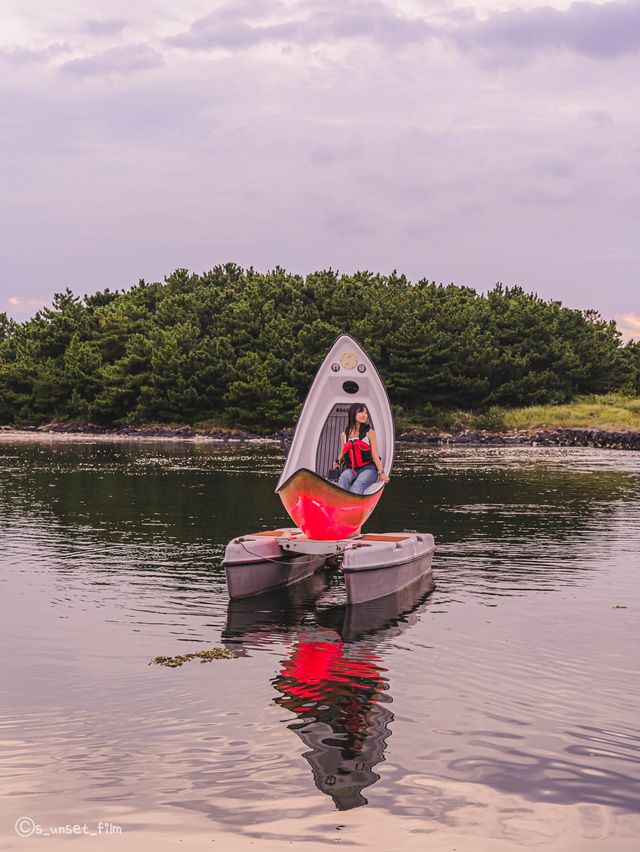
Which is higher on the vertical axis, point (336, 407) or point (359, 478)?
point (336, 407)

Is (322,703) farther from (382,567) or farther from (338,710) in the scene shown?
(382,567)

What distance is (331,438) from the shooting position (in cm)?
2291

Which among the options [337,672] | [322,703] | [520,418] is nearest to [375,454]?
[337,672]

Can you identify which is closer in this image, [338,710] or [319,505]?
[338,710]

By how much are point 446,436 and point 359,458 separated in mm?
67137

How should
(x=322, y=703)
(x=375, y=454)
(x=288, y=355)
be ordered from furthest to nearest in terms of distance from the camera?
(x=288, y=355), (x=375, y=454), (x=322, y=703)

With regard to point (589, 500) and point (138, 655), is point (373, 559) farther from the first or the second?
point (589, 500)

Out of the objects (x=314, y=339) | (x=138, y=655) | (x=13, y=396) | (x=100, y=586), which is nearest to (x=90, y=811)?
(x=138, y=655)

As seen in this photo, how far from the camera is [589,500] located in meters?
35.4

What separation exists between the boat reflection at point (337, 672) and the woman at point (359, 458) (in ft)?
6.87

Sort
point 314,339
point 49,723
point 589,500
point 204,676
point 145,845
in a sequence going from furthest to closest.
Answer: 1. point 314,339
2. point 589,500
3. point 204,676
4. point 49,723
5. point 145,845

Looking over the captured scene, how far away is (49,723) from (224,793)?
2.63 metres

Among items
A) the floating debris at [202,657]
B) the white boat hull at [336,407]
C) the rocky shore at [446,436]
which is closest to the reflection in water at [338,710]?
the floating debris at [202,657]

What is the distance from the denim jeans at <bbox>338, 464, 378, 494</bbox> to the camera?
773 inches
